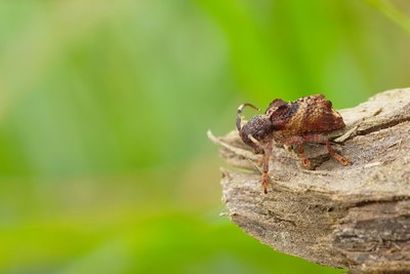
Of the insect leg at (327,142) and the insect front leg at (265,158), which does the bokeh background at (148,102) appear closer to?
the insect leg at (327,142)

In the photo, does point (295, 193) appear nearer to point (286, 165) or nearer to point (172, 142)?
point (286, 165)

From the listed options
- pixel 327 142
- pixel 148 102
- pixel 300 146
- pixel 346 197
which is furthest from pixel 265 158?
pixel 148 102

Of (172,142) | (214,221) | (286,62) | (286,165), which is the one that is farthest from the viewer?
(172,142)

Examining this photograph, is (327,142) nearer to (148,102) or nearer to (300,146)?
(300,146)

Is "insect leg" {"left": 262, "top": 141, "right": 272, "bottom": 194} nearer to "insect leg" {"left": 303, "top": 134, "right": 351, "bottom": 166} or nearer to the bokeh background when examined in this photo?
"insect leg" {"left": 303, "top": 134, "right": 351, "bottom": 166}

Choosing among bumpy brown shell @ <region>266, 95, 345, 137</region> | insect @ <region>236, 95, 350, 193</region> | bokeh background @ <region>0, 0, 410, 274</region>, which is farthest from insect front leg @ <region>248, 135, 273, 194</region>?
bokeh background @ <region>0, 0, 410, 274</region>

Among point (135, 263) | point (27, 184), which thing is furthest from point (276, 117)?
point (27, 184)

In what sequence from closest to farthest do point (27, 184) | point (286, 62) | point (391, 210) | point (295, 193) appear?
point (391, 210)
point (295, 193)
point (286, 62)
point (27, 184)
